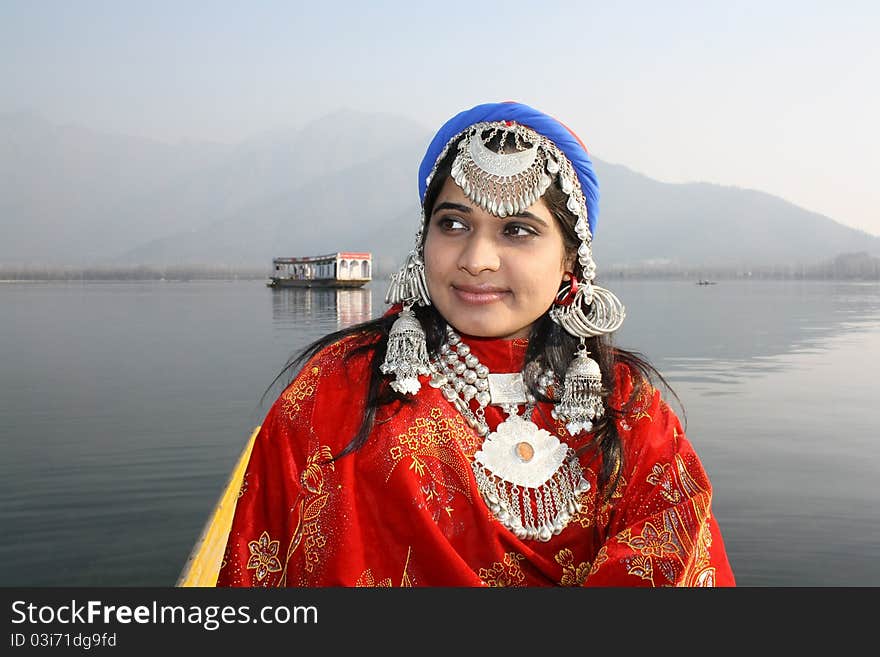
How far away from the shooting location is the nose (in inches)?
73.8

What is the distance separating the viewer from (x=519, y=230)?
195 centimetres

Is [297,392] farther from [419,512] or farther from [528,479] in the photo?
[528,479]

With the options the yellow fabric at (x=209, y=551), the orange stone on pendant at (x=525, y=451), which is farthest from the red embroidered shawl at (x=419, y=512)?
Result: the yellow fabric at (x=209, y=551)

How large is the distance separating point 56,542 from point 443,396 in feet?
15.3

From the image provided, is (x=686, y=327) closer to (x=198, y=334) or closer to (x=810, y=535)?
(x=198, y=334)

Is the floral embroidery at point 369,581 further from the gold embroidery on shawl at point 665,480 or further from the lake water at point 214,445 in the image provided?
the lake water at point 214,445

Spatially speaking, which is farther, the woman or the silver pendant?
the silver pendant

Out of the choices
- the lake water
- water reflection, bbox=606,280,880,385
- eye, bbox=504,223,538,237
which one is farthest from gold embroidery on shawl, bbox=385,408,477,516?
water reflection, bbox=606,280,880,385

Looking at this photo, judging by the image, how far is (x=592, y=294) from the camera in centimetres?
209

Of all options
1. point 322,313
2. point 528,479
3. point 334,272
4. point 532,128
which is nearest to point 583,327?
point 528,479

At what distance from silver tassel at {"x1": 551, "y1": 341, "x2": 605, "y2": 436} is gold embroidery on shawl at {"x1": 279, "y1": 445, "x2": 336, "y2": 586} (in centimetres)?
62

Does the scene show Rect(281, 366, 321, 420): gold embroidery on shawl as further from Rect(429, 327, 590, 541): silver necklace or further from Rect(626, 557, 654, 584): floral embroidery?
Rect(626, 557, 654, 584): floral embroidery

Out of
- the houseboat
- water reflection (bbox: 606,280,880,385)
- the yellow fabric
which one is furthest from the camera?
the houseboat

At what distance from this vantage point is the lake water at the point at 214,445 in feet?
17.7
